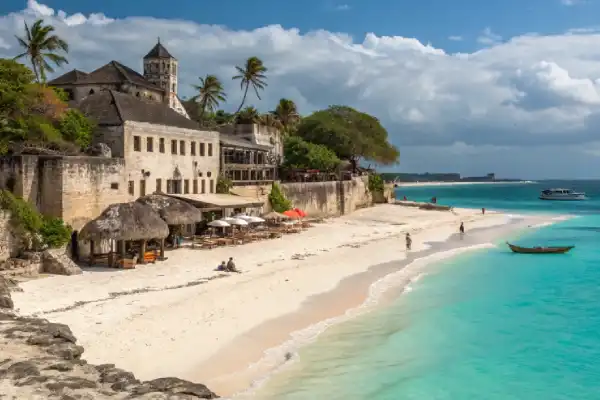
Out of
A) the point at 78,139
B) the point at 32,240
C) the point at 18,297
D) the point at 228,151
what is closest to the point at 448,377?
the point at 18,297

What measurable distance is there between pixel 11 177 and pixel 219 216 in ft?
41.5

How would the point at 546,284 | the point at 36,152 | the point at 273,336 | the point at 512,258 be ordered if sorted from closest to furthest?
the point at 273,336, the point at 36,152, the point at 546,284, the point at 512,258

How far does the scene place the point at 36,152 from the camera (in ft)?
73.6

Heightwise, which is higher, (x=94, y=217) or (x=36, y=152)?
(x=36, y=152)

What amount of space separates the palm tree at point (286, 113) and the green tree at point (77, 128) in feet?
123

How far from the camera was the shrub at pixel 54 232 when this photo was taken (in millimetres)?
20922

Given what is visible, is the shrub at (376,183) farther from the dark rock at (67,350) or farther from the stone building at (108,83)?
the dark rock at (67,350)

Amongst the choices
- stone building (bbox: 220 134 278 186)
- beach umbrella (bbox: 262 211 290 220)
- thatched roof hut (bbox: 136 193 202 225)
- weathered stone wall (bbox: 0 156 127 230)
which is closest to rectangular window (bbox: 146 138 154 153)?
thatched roof hut (bbox: 136 193 202 225)

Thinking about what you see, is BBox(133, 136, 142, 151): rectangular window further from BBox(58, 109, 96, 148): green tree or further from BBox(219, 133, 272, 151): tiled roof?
BBox(219, 133, 272, 151): tiled roof

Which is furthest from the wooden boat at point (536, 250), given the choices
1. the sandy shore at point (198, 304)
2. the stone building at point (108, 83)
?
the stone building at point (108, 83)

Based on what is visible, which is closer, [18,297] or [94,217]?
[18,297]

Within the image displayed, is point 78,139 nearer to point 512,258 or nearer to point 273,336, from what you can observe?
point 273,336

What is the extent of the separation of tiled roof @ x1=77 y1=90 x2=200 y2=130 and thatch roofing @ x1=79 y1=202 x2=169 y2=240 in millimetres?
5901

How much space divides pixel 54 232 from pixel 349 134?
3725cm
